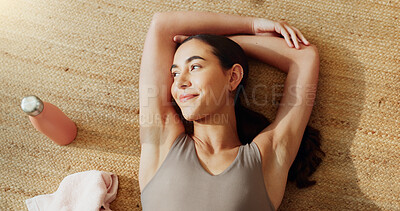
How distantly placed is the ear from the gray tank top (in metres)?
0.21

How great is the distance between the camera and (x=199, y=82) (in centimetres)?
89

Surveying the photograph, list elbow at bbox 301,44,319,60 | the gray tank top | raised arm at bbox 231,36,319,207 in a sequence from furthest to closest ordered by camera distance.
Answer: elbow at bbox 301,44,319,60, raised arm at bbox 231,36,319,207, the gray tank top

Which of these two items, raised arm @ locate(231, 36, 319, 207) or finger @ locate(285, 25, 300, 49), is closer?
raised arm @ locate(231, 36, 319, 207)

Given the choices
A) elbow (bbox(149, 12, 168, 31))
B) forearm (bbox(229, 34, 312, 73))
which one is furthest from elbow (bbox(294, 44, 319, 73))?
elbow (bbox(149, 12, 168, 31))

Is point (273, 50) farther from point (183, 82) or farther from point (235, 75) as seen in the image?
point (183, 82)

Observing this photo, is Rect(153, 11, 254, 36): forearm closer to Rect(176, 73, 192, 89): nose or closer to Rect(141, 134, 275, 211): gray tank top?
Rect(176, 73, 192, 89): nose

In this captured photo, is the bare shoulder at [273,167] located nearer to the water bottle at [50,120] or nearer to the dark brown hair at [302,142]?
the dark brown hair at [302,142]

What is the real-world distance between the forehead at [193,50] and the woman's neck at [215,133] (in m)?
0.19

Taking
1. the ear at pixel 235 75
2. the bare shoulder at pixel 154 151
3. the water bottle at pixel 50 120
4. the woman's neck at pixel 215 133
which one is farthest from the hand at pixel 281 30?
the water bottle at pixel 50 120

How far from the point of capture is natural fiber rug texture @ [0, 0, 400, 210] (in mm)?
1121

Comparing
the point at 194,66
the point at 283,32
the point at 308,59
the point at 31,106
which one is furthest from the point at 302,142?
the point at 31,106

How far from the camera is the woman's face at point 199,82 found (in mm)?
893

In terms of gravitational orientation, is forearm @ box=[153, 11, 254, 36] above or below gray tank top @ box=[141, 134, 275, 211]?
above

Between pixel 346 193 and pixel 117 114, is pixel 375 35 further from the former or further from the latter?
pixel 117 114
